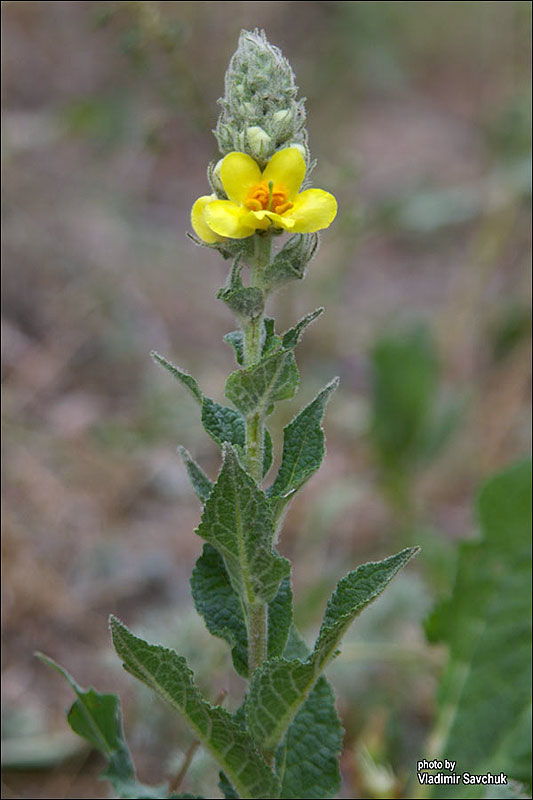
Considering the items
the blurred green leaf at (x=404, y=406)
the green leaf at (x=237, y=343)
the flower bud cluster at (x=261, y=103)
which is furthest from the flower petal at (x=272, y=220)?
the blurred green leaf at (x=404, y=406)

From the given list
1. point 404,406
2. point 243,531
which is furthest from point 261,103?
point 404,406

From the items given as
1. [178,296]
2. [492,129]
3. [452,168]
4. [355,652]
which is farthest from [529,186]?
[452,168]

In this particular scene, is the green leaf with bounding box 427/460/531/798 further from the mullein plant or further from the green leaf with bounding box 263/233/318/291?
the green leaf with bounding box 263/233/318/291

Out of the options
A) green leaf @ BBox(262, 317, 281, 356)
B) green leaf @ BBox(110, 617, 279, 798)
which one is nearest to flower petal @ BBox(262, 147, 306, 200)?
green leaf @ BBox(262, 317, 281, 356)

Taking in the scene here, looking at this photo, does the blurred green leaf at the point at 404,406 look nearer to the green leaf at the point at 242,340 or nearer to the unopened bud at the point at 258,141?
Result: the green leaf at the point at 242,340

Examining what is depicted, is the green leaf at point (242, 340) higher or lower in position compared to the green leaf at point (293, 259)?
lower

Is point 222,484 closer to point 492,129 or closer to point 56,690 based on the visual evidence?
point 56,690
